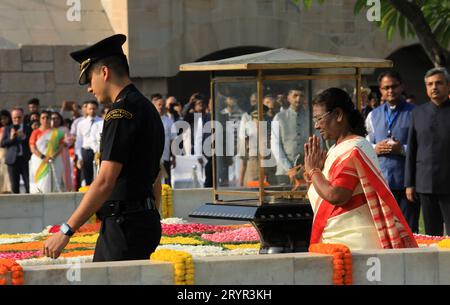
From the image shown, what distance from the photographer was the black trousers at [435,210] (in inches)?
555

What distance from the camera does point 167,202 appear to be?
56.2 ft

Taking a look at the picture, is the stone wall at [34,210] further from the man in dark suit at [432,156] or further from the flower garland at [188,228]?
the man in dark suit at [432,156]

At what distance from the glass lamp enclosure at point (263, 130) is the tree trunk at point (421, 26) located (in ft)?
14.3

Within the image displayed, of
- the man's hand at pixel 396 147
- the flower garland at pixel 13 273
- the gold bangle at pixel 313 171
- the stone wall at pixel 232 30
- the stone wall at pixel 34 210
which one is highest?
the stone wall at pixel 232 30

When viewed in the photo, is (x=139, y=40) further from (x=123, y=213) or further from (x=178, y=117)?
(x=123, y=213)

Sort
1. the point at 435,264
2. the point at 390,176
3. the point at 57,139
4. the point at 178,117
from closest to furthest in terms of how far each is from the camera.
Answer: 1. the point at 435,264
2. the point at 390,176
3. the point at 57,139
4. the point at 178,117

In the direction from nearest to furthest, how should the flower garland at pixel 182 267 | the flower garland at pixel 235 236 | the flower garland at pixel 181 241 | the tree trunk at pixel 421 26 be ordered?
1. the flower garland at pixel 182 267
2. the flower garland at pixel 181 241
3. the flower garland at pixel 235 236
4. the tree trunk at pixel 421 26

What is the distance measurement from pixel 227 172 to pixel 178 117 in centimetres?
1051

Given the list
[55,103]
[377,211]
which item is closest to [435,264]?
[377,211]

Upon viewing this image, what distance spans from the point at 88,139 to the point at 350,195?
14309 millimetres

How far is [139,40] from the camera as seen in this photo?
94.5 feet

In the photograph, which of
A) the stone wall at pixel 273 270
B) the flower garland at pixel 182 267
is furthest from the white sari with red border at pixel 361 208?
the flower garland at pixel 182 267

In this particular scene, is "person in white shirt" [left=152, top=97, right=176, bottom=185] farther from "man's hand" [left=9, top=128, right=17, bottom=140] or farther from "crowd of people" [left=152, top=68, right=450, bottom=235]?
"crowd of people" [left=152, top=68, right=450, bottom=235]
